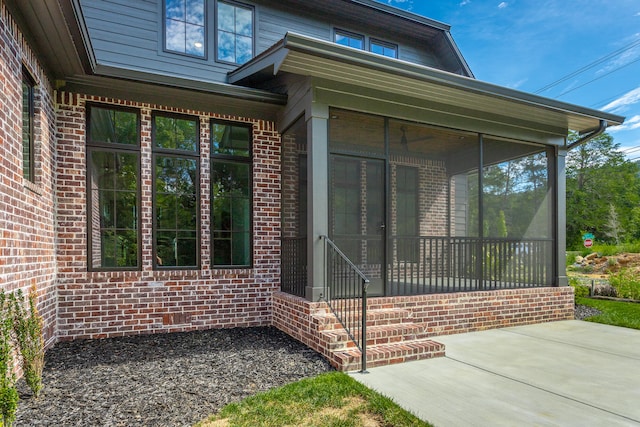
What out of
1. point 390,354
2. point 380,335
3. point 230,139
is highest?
point 230,139

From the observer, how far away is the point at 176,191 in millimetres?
5254

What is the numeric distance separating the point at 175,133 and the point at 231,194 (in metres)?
1.10

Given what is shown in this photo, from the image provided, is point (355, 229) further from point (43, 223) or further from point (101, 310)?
point (43, 223)

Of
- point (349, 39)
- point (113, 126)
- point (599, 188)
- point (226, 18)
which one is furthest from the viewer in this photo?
point (599, 188)

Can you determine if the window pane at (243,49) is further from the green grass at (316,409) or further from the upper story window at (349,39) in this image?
the green grass at (316,409)

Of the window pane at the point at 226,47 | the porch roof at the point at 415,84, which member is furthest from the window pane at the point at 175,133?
the window pane at the point at 226,47

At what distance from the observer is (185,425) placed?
266cm

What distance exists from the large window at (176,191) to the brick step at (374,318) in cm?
200

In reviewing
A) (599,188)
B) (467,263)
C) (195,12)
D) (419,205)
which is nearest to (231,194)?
(195,12)

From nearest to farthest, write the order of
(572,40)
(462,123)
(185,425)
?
(185,425) → (462,123) → (572,40)

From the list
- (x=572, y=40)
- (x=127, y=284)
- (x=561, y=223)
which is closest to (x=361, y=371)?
(x=127, y=284)

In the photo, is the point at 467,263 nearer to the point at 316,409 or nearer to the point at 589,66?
the point at 316,409

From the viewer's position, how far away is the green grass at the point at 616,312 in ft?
19.7

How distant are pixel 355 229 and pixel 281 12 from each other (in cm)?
418
